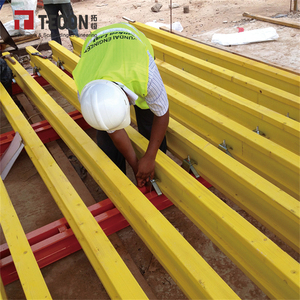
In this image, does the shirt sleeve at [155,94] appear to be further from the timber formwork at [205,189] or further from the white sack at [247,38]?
the white sack at [247,38]

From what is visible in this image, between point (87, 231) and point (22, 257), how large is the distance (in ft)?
1.30

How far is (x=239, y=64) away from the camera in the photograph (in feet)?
10.5

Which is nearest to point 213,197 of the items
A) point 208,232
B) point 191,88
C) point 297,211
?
point 208,232

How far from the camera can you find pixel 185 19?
23.9 ft

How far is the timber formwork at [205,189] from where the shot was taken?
153 cm

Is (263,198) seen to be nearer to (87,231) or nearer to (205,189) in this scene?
(205,189)

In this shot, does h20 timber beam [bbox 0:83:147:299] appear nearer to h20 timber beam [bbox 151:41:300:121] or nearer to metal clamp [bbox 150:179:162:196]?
metal clamp [bbox 150:179:162:196]

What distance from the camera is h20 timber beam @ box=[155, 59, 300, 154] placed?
2.28 metres

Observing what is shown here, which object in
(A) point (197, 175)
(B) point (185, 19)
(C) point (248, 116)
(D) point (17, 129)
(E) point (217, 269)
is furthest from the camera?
(B) point (185, 19)

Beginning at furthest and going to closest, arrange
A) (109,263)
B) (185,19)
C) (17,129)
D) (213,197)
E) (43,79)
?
1. (185,19)
2. (43,79)
3. (17,129)
4. (213,197)
5. (109,263)

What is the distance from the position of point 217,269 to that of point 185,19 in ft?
21.7

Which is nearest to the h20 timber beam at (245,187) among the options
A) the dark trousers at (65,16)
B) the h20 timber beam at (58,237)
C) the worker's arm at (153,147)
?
the worker's arm at (153,147)

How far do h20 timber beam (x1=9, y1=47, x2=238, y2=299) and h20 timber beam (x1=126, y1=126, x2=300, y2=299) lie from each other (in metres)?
0.23

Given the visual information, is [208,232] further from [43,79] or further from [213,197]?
[43,79]
